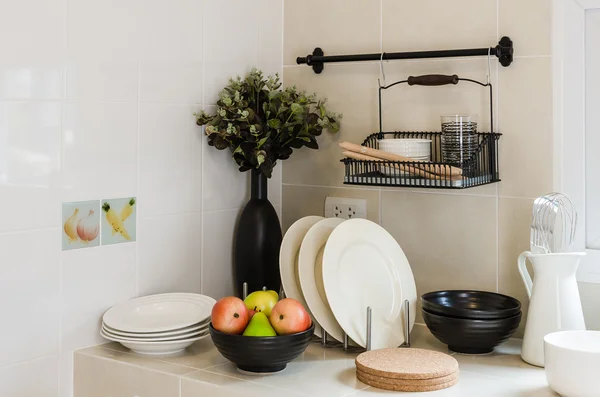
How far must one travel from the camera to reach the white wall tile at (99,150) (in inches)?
57.8

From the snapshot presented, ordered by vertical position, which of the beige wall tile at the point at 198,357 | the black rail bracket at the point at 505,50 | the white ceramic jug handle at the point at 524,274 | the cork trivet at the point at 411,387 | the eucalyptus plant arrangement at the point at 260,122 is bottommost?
the cork trivet at the point at 411,387

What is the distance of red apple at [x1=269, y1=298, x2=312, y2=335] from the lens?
1.35 m

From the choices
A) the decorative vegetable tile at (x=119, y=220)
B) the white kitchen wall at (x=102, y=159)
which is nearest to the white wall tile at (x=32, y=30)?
the white kitchen wall at (x=102, y=159)

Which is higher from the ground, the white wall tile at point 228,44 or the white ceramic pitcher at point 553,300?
the white wall tile at point 228,44

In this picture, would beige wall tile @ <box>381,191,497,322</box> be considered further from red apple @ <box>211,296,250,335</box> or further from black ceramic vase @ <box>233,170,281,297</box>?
red apple @ <box>211,296,250,335</box>

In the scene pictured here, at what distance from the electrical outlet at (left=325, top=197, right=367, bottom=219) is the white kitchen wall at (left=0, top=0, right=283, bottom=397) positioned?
0.23 metres

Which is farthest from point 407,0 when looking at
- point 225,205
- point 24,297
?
point 24,297

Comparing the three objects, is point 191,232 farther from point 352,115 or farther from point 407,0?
point 407,0

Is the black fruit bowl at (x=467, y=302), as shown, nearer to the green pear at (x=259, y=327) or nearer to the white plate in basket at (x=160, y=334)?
the green pear at (x=259, y=327)

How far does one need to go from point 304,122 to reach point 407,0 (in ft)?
1.28

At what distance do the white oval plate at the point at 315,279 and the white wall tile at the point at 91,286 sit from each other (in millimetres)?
381

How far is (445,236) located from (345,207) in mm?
284

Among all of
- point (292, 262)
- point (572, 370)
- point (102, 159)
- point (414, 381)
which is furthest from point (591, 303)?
point (102, 159)

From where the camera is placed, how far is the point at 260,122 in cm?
173
